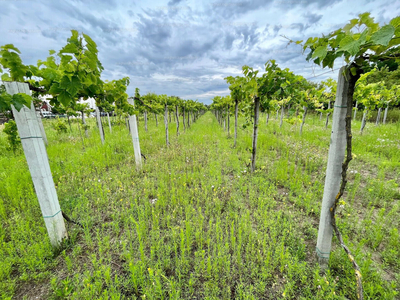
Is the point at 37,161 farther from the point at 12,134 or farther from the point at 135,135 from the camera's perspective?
the point at 12,134

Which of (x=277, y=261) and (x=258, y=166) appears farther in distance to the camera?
(x=258, y=166)

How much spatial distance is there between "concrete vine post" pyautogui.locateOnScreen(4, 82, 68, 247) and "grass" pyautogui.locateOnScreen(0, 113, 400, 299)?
34 centimetres

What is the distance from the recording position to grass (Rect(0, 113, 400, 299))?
2061mm

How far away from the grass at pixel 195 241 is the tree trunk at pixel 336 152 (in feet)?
0.98

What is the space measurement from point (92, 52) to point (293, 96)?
4709 mm

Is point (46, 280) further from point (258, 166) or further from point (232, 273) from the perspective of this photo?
point (258, 166)

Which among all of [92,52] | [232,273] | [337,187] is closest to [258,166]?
[337,187]

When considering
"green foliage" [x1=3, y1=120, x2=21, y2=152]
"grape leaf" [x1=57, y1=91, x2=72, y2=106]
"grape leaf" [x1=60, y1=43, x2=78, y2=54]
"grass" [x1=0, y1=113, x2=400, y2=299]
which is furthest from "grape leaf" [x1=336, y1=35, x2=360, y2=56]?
"green foliage" [x1=3, y1=120, x2=21, y2=152]

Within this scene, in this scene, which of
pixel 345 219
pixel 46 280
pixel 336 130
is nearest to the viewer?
pixel 336 130

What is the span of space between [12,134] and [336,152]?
11190 mm

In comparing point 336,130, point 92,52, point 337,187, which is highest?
point 92,52

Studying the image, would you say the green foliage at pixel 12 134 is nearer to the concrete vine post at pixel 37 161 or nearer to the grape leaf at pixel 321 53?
the concrete vine post at pixel 37 161

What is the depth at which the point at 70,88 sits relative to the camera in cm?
208

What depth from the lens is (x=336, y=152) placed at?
2.04 meters
